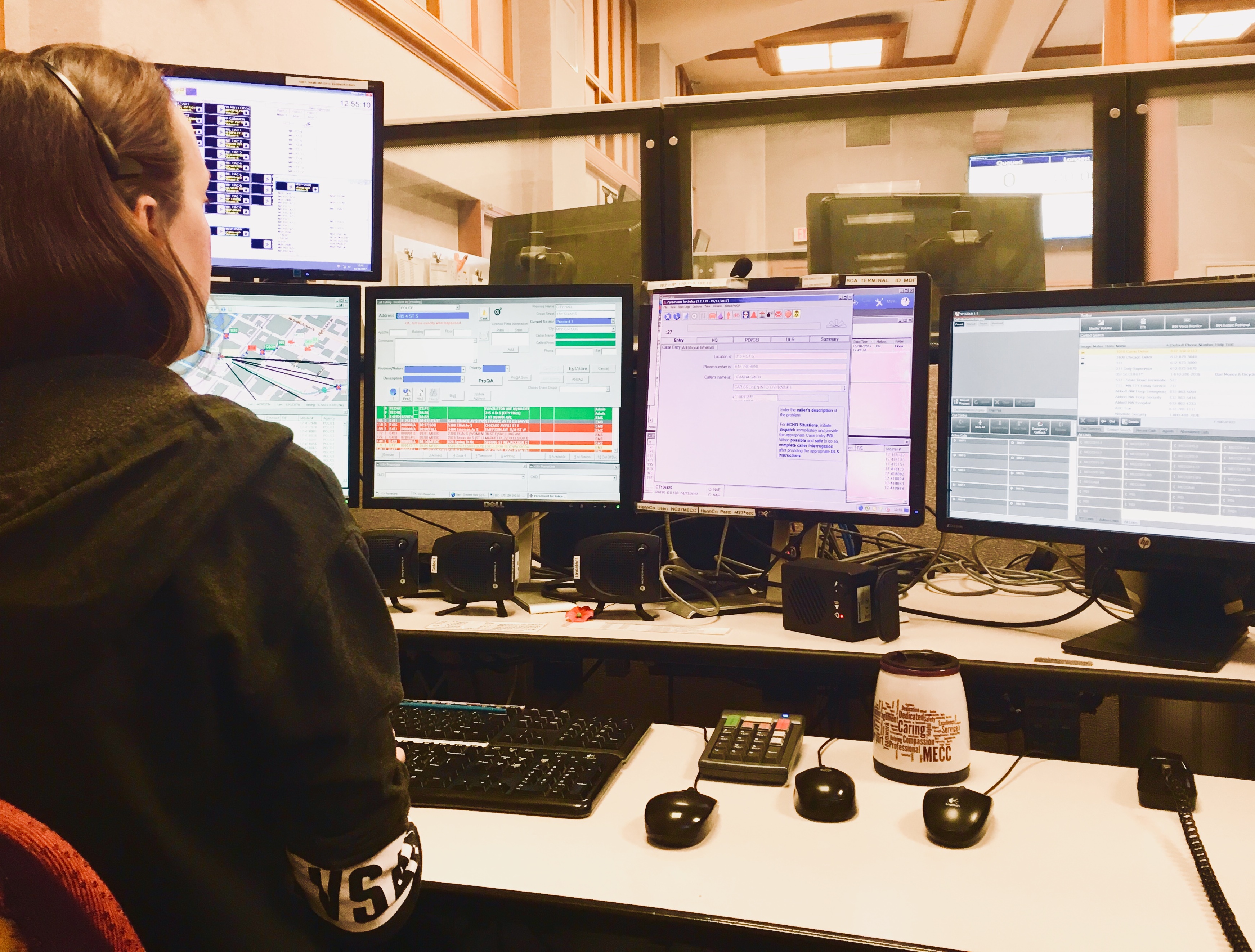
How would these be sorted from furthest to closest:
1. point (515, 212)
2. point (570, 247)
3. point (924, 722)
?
point (515, 212) < point (570, 247) < point (924, 722)

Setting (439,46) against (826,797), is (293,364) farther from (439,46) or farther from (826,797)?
(439,46)

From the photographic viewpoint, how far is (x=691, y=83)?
7.24 meters

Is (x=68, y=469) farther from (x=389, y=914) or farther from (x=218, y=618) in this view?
(x=389, y=914)

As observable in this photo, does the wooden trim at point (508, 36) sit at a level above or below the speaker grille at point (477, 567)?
above

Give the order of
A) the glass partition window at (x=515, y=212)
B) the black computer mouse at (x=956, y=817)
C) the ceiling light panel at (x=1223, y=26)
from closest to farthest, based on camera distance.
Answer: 1. the black computer mouse at (x=956, y=817)
2. the glass partition window at (x=515, y=212)
3. the ceiling light panel at (x=1223, y=26)

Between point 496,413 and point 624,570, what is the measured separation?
329 millimetres

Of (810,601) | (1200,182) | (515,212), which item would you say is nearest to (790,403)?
(810,601)

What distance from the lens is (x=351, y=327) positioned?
1425 millimetres

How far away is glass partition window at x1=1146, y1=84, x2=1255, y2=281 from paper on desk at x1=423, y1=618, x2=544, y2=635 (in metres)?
1.26

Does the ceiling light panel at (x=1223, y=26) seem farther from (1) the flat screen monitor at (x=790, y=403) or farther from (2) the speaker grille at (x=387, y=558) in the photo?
(2) the speaker grille at (x=387, y=558)

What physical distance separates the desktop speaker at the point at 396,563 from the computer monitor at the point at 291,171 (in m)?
0.46

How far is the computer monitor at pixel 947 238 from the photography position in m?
1.64

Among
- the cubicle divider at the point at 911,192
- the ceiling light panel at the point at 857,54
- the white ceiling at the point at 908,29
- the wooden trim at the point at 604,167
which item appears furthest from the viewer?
the ceiling light panel at the point at 857,54

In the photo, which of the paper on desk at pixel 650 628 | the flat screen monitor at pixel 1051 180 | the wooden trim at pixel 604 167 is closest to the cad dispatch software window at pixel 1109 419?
the paper on desk at pixel 650 628
